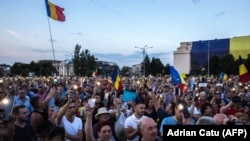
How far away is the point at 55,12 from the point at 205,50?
103 metres

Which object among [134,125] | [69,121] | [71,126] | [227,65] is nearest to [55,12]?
[69,121]

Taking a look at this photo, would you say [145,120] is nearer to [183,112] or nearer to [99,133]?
[99,133]

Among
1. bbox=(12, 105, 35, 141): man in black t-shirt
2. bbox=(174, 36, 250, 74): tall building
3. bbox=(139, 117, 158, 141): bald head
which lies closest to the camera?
bbox=(139, 117, 158, 141): bald head

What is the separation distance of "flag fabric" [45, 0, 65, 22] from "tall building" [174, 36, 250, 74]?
83.9m

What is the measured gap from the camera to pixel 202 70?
82188 millimetres

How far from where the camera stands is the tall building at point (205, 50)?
10519cm

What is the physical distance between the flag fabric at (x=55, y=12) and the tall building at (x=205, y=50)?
83.9 m

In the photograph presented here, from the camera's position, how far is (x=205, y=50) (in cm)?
11331

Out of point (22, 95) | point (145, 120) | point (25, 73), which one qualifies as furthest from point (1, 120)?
point (25, 73)

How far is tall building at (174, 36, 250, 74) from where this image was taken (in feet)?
345

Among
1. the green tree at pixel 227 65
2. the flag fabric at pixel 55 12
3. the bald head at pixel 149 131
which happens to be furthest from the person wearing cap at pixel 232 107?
the green tree at pixel 227 65

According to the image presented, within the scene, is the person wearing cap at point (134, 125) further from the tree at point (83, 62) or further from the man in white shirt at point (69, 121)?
the tree at point (83, 62)

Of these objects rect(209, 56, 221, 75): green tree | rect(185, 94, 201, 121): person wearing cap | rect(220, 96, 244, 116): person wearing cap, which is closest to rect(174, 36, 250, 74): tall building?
rect(209, 56, 221, 75): green tree

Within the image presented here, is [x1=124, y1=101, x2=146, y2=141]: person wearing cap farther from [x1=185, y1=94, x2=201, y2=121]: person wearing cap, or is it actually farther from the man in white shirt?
[x1=185, y1=94, x2=201, y2=121]: person wearing cap
